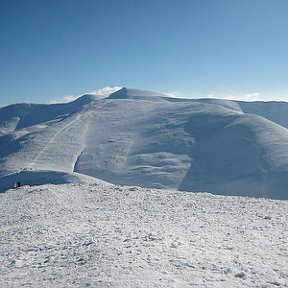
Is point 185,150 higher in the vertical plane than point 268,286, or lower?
lower

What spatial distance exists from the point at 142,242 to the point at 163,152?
101710 mm

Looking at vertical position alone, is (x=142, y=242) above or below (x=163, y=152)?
above

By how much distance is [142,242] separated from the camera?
11.3m

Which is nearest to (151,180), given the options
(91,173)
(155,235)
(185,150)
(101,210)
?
(91,173)

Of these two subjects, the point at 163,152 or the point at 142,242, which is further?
the point at 163,152

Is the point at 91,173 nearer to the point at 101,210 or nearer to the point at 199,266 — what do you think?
the point at 101,210

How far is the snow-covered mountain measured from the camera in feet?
289

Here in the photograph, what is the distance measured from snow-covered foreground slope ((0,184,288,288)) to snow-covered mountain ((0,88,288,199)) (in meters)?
57.7

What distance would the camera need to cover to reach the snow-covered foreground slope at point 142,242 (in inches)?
348

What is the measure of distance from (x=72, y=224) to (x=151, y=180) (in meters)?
76.5

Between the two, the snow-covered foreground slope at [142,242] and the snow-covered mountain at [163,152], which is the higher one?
the snow-covered foreground slope at [142,242]

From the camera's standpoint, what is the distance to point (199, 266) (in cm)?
946

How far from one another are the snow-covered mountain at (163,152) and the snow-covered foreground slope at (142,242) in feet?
189

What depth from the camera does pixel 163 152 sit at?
112812 mm
